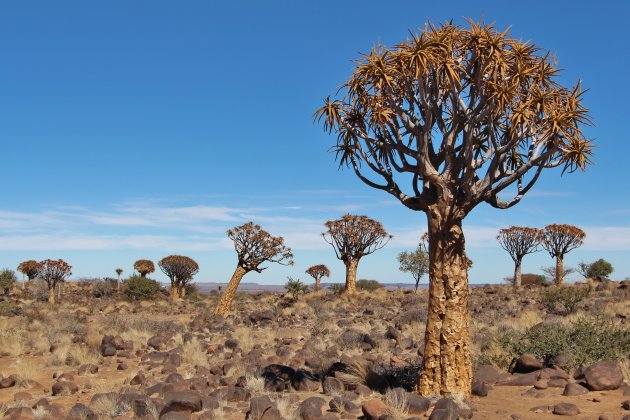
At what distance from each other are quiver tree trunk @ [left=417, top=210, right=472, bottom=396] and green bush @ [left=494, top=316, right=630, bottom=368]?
2644 millimetres

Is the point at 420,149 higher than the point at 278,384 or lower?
higher

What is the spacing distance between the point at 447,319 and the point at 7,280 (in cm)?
4312

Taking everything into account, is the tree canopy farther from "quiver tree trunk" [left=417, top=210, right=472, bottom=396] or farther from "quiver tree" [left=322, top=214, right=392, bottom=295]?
"quiver tree" [left=322, top=214, right=392, bottom=295]

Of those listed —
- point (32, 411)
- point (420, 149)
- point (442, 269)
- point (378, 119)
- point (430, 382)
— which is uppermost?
point (378, 119)

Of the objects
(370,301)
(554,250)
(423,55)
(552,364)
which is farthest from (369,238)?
(423,55)

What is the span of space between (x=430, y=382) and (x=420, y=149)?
11.3 ft

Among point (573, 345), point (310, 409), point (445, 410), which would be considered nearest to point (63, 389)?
point (310, 409)

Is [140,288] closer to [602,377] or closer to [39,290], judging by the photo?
[39,290]

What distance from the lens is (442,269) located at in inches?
315

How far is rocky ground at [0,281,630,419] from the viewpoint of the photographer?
24.9 ft

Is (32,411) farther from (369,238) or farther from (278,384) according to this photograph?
(369,238)

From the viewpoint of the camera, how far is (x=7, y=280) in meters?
42.3

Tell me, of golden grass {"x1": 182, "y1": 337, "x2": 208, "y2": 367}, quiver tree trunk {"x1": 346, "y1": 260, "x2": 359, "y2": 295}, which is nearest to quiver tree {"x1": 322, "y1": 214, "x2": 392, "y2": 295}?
quiver tree trunk {"x1": 346, "y1": 260, "x2": 359, "y2": 295}

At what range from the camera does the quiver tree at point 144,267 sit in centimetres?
4538
